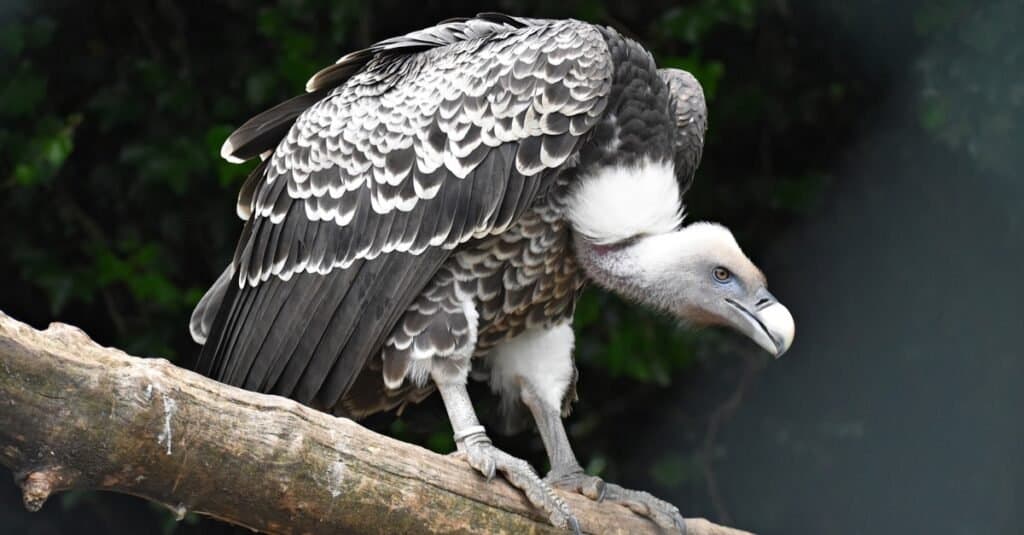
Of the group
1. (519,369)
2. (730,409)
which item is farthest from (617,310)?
(519,369)

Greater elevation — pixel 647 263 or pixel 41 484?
pixel 647 263

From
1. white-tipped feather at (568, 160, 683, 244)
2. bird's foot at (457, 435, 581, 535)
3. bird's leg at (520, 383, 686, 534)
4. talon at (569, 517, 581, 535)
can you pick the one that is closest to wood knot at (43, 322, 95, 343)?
bird's foot at (457, 435, 581, 535)

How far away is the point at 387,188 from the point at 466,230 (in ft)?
0.78

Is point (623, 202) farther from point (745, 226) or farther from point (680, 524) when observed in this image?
point (745, 226)

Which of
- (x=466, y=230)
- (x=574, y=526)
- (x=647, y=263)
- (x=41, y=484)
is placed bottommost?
(x=41, y=484)

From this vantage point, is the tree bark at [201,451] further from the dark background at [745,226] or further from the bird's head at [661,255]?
the dark background at [745,226]

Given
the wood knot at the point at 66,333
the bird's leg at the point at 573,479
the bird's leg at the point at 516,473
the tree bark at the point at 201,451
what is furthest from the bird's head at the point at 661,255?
the wood knot at the point at 66,333

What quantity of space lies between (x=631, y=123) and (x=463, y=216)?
1.47 ft

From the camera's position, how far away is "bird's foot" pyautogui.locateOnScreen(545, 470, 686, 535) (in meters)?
2.93

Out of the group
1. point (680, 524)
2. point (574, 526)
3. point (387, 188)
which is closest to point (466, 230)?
point (387, 188)

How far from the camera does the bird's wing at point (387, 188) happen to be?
9.21 ft

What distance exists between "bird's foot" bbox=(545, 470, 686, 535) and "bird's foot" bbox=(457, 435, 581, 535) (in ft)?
0.98

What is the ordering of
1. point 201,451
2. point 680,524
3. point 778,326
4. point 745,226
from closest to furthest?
point 201,451
point 778,326
point 680,524
point 745,226

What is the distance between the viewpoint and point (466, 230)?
2.83 metres
